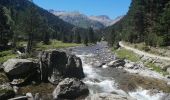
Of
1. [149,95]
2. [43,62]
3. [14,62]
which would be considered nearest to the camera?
[149,95]

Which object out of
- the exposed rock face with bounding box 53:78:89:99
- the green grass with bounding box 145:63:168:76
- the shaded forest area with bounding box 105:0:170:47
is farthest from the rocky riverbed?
the shaded forest area with bounding box 105:0:170:47

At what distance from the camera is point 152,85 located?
4525 cm

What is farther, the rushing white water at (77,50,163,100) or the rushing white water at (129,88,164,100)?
the rushing white water at (77,50,163,100)

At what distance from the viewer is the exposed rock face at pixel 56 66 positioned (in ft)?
Result: 154

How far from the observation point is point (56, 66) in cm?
4809

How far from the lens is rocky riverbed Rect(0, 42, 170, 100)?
1483 inches

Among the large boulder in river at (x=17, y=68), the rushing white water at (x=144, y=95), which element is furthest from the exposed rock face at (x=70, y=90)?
the large boulder in river at (x=17, y=68)

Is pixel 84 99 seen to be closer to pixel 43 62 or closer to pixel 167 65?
pixel 43 62

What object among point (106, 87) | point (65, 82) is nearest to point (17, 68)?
point (65, 82)

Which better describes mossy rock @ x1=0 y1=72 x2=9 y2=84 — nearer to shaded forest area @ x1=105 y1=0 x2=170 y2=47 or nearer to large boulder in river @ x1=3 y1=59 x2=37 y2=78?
large boulder in river @ x1=3 y1=59 x2=37 y2=78

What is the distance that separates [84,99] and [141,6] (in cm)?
6930

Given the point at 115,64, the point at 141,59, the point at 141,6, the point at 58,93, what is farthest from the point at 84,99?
the point at 141,6

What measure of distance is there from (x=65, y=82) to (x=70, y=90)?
5.94ft

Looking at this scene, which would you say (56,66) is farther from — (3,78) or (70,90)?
(70,90)
